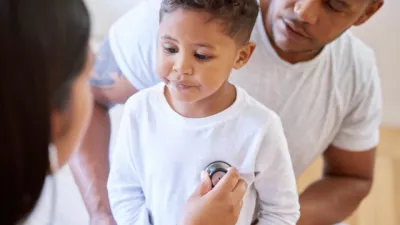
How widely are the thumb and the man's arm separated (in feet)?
0.93

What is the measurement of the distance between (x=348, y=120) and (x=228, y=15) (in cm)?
48

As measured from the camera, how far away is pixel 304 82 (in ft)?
3.43

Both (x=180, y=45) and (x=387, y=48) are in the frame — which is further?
(x=387, y=48)

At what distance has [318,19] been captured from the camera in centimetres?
98

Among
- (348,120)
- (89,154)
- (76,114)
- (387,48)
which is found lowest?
(387,48)

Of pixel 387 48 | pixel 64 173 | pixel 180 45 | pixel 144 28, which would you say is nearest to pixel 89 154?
pixel 64 173

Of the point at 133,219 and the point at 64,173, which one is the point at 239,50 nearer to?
the point at 133,219

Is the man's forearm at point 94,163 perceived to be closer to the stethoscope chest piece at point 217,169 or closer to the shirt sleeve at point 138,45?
the shirt sleeve at point 138,45

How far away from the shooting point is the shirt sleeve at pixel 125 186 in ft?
2.88

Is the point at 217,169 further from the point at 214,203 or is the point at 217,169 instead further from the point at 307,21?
the point at 307,21

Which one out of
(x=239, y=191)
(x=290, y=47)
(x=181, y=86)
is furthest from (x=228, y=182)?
(x=290, y=47)

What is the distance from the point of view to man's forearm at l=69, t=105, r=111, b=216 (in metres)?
1.07

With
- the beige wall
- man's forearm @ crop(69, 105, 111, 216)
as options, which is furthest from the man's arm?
the beige wall

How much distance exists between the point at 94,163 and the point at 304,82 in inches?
17.2
